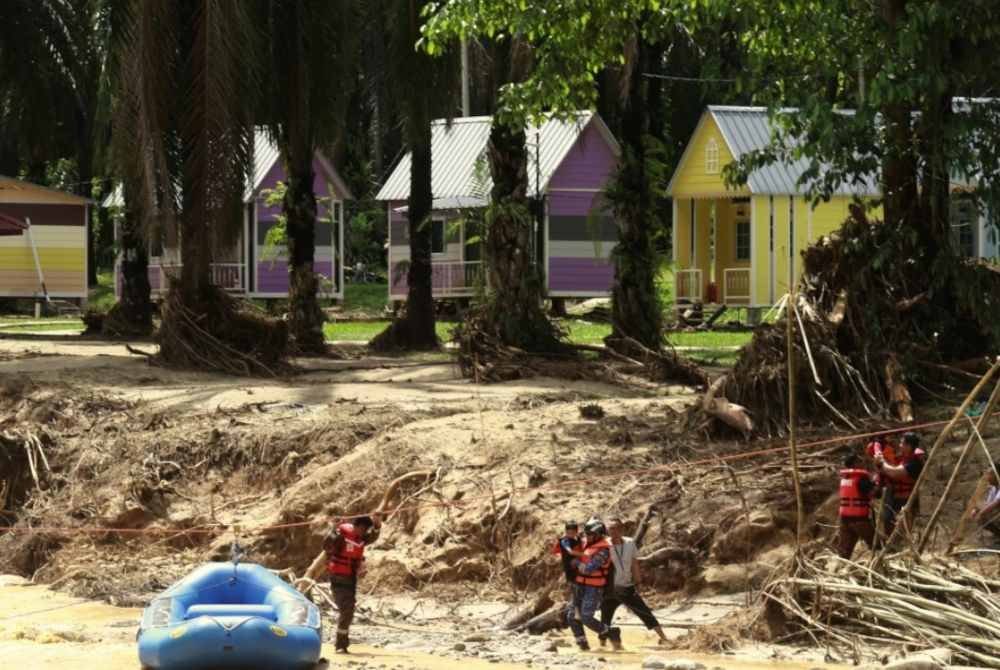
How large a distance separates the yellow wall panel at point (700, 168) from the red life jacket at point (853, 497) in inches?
1047

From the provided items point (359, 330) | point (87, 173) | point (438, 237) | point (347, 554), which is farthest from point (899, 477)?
point (87, 173)

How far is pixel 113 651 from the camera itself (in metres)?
15.4

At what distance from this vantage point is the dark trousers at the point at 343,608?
15117 millimetres

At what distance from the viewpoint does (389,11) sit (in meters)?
27.1

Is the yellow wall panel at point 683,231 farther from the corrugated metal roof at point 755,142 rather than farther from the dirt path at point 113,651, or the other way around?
the dirt path at point 113,651

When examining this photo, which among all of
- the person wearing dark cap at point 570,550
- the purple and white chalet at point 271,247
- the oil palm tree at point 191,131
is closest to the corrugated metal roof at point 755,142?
the purple and white chalet at point 271,247

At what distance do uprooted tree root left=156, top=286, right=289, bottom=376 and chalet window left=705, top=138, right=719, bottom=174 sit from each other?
17435 millimetres

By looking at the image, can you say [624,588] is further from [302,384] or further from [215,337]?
[215,337]

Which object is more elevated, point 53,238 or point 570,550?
point 53,238

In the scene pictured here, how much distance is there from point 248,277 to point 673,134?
14300 millimetres

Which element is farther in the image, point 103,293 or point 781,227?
point 103,293

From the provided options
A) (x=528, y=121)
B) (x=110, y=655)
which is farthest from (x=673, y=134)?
(x=110, y=655)

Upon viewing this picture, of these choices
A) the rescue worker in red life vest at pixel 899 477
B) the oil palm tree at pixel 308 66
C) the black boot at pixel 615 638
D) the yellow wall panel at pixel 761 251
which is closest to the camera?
the black boot at pixel 615 638

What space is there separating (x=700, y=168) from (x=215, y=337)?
60.7 ft
